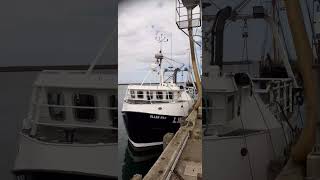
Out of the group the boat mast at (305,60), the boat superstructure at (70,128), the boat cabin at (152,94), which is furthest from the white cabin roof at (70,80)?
the boat mast at (305,60)

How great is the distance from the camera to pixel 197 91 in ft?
4.54

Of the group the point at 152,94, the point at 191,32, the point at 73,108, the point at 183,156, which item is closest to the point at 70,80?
the point at 73,108

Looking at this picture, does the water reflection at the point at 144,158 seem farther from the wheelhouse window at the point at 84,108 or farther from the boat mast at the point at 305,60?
the boat mast at the point at 305,60

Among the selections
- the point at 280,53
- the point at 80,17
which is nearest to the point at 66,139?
the point at 80,17

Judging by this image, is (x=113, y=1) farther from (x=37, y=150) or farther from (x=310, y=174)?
(x=310, y=174)

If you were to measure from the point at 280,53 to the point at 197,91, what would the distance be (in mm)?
369

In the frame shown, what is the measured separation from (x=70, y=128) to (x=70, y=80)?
13 cm

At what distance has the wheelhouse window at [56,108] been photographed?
801 millimetres

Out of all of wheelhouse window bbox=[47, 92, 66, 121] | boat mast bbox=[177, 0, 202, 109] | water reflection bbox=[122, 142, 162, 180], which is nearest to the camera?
Answer: wheelhouse window bbox=[47, 92, 66, 121]

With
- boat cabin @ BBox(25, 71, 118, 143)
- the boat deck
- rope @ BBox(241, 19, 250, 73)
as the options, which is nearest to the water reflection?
the boat deck

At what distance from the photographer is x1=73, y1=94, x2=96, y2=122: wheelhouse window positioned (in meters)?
0.82

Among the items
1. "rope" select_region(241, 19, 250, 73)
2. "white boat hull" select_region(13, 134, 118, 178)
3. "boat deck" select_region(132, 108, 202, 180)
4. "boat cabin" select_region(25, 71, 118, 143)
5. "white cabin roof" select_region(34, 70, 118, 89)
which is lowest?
"boat deck" select_region(132, 108, 202, 180)

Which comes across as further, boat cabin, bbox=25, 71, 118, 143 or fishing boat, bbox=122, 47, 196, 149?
fishing boat, bbox=122, 47, 196, 149

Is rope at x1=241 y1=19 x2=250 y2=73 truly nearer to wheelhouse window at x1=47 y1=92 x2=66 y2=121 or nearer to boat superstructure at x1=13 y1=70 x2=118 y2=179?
boat superstructure at x1=13 y1=70 x2=118 y2=179
